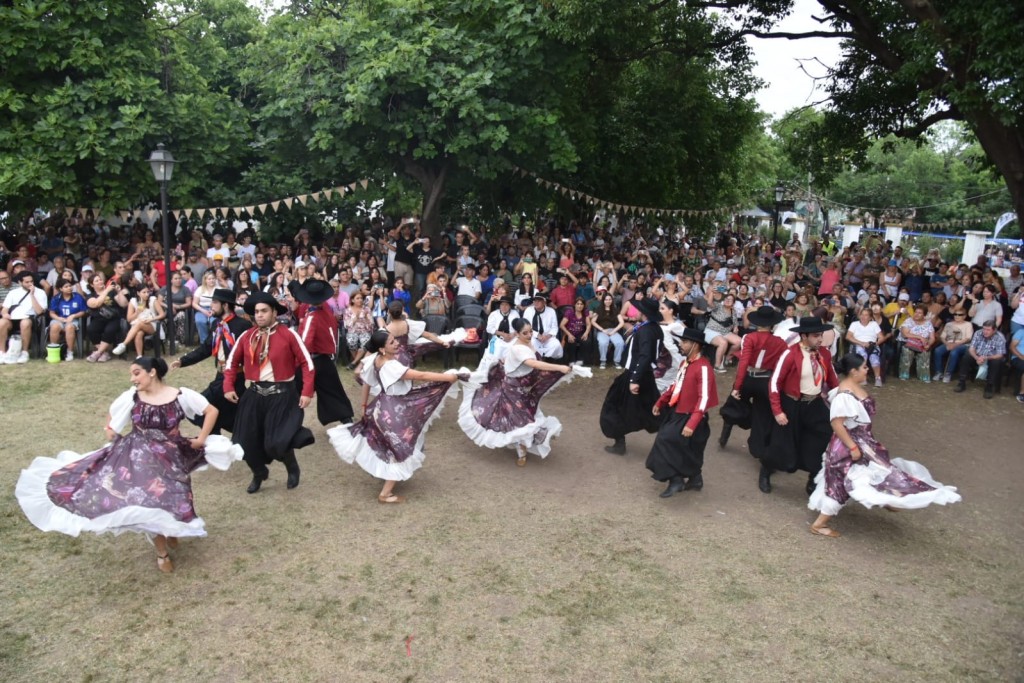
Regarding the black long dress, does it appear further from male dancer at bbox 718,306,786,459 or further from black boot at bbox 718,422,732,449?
black boot at bbox 718,422,732,449

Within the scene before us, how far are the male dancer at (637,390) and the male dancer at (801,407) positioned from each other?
1.22 metres

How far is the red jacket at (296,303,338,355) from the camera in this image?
793 cm

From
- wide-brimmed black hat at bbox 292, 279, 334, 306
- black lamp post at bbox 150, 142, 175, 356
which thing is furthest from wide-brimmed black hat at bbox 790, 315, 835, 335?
black lamp post at bbox 150, 142, 175, 356

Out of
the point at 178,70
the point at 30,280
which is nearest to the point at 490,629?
the point at 30,280

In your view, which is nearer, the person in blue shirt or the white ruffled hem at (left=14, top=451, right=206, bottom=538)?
the white ruffled hem at (left=14, top=451, right=206, bottom=538)

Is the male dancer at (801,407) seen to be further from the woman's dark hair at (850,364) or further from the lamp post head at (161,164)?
the lamp post head at (161,164)

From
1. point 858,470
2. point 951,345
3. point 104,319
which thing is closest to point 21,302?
point 104,319

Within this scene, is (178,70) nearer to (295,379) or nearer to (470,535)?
(295,379)

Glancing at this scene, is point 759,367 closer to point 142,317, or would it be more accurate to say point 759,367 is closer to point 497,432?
point 497,432

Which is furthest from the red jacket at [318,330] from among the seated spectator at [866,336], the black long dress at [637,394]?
the seated spectator at [866,336]

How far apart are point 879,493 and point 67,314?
10.9 m

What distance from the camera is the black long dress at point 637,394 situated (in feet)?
25.7

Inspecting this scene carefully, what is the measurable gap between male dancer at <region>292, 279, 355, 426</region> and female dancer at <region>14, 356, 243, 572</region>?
2310 mm

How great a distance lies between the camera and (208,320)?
1242 cm
